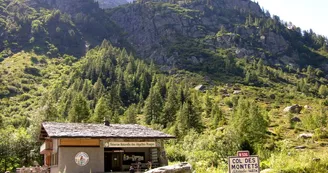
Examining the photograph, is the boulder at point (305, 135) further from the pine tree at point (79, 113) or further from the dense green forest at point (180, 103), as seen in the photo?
the pine tree at point (79, 113)

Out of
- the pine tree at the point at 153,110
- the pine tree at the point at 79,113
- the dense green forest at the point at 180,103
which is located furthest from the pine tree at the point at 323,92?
the pine tree at the point at 79,113

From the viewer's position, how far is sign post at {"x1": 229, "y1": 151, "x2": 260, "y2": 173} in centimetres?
1399

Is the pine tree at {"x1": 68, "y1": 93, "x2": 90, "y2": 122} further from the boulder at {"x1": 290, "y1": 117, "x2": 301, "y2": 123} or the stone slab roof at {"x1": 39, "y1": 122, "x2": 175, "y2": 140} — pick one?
the boulder at {"x1": 290, "y1": 117, "x2": 301, "y2": 123}

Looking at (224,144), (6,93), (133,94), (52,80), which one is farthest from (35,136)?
(52,80)

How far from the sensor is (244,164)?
553 inches

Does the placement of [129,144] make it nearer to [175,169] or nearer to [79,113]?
[175,169]

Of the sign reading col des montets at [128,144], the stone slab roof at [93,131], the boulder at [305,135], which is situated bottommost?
the boulder at [305,135]

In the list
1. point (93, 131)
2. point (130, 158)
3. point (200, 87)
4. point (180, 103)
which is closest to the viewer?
point (93, 131)

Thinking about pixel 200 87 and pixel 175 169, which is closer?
pixel 175 169

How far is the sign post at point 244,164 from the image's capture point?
13992 millimetres

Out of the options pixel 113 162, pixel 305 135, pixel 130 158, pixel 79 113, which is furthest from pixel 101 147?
pixel 305 135

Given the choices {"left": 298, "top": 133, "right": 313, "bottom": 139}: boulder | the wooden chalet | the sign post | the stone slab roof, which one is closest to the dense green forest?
{"left": 298, "top": 133, "right": 313, "bottom": 139}: boulder

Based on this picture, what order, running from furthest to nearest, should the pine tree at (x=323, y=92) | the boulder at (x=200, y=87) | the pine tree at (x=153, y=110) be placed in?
the pine tree at (x=323, y=92) → the boulder at (x=200, y=87) → the pine tree at (x=153, y=110)

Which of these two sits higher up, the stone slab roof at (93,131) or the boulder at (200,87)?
the boulder at (200,87)
